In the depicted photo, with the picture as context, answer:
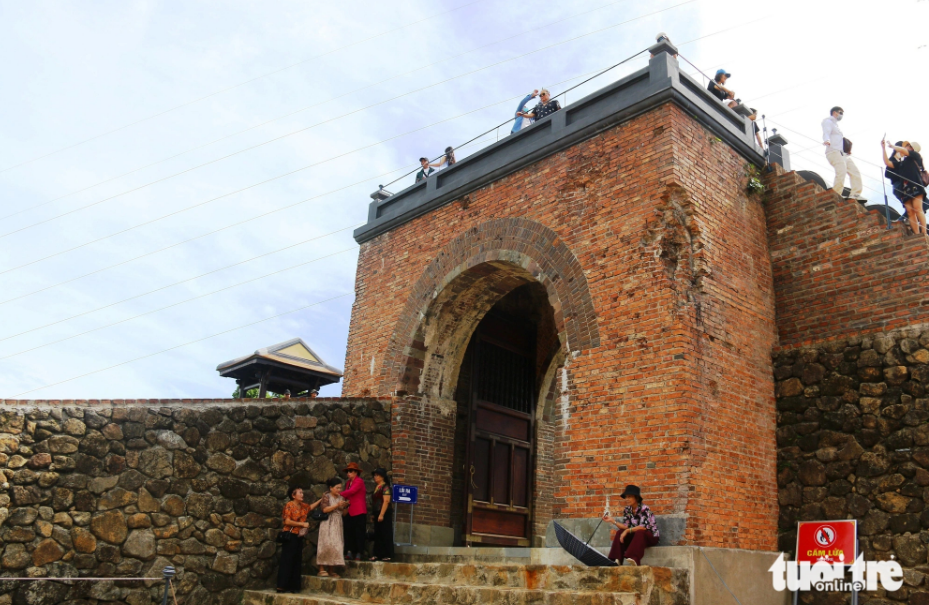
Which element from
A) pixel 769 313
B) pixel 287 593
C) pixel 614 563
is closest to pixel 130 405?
pixel 287 593

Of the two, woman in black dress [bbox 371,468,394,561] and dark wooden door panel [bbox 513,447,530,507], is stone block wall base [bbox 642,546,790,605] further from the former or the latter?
dark wooden door panel [bbox 513,447,530,507]

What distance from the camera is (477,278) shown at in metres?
11.2

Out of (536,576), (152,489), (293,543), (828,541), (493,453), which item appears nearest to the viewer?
(536,576)

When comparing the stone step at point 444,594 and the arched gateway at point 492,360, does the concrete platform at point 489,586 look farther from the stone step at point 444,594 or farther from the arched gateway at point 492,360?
the arched gateway at point 492,360

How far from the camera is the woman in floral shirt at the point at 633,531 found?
7.39 m

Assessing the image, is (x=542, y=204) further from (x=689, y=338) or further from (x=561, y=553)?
(x=561, y=553)

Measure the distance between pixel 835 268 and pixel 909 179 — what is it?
5.13 feet

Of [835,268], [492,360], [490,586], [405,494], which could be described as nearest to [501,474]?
[492,360]

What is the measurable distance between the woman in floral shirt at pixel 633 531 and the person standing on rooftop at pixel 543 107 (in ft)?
19.9

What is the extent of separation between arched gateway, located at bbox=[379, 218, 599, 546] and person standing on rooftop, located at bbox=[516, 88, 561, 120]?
1920 millimetres

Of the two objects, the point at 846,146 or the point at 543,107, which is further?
the point at 543,107

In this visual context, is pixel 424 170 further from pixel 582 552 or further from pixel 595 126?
pixel 582 552

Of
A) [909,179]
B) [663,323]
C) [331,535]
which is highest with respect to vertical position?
[909,179]

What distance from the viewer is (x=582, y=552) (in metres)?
7.44
